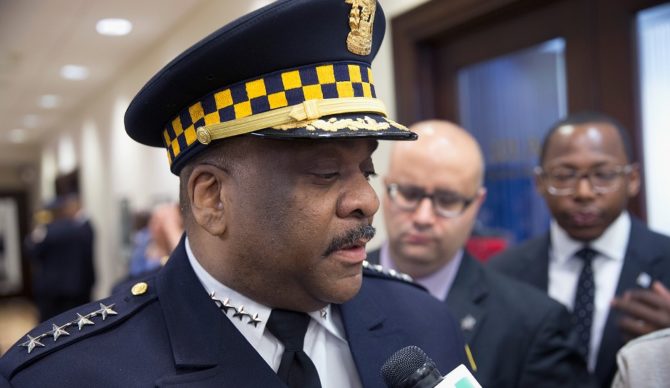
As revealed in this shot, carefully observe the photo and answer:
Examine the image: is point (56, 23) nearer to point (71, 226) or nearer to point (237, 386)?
point (71, 226)

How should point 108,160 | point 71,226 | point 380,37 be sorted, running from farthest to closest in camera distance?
point 108,160
point 71,226
point 380,37

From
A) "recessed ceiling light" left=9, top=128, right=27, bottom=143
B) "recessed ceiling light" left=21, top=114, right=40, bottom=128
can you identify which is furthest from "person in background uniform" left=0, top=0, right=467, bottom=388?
"recessed ceiling light" left=9, top=128, right=27, bottom=143

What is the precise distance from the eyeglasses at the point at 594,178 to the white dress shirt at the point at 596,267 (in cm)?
13

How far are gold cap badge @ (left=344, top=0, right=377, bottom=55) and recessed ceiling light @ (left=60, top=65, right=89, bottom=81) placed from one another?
604cm

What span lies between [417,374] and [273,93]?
47 centimetres

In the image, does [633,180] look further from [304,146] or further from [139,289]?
[139,289]

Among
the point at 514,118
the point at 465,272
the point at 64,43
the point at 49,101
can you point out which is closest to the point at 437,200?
the point at 465,272

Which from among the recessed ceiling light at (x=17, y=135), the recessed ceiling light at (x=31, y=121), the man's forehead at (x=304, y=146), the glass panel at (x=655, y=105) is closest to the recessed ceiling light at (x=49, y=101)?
the recessed ceiling light at (x=31, y=121)

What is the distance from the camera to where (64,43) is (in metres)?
5.61

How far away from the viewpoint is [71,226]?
649 cm

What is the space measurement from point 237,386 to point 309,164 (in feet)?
1.19

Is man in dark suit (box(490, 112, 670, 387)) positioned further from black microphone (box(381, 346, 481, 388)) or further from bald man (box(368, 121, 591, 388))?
black microphone (box(381, 346, 481, 388))

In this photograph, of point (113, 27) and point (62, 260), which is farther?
point (62, 260)

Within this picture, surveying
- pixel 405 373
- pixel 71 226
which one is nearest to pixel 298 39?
pixel 405 373
